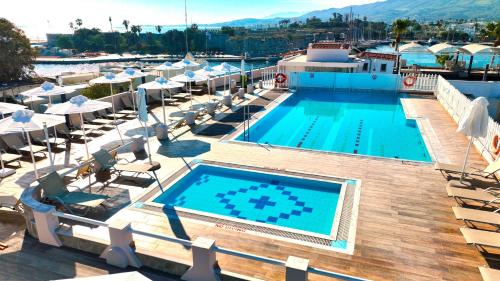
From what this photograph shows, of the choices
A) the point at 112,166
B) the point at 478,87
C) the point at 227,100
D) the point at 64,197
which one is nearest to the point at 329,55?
the point at 478,87

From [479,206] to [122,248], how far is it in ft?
26.9

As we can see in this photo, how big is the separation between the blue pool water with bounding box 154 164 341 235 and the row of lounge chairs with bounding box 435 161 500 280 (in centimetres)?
285

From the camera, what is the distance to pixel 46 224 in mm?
6617

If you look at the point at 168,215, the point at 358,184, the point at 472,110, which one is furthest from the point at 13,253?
the point at 472,110

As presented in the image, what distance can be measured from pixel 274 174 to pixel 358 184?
252 centimetres

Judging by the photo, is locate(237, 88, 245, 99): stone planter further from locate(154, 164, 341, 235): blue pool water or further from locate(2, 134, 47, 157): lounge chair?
locate(2, 134, 47, 157): lounge chair

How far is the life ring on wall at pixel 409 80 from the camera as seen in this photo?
2283cm

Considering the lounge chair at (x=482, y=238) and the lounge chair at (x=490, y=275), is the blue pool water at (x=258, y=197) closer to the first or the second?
the lounge chair at (x=482, y=238)

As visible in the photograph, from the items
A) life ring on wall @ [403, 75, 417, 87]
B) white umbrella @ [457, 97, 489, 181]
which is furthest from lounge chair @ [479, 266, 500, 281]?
life ring on wall @ [403, 75, 417, 87]

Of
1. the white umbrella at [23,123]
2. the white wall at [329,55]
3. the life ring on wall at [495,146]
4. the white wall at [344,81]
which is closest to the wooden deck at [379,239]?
the life ring on wall at [495,146]

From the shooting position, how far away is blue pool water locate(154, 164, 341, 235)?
845 cm

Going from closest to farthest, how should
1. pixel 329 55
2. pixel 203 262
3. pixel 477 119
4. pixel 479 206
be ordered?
pixel 203 262, pixel 479 206, pixel 477 119, pixel 329 55

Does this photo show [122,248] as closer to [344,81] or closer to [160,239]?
[160,239]

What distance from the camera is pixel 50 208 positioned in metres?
6.61
